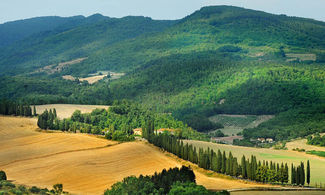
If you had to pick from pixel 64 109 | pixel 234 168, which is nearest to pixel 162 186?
pixel 234 168

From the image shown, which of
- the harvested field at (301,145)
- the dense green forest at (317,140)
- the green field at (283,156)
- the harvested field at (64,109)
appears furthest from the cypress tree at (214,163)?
the harvested field at (64,109)

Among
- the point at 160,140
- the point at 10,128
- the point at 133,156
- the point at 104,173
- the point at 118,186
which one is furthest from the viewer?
the point at 10,128

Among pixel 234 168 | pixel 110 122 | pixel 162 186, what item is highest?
pixel 162 186

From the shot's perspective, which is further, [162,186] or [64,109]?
[64,109]

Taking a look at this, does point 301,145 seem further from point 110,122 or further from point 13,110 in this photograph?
point 13,110

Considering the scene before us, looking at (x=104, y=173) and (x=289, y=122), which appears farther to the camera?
(x=289, y=122)

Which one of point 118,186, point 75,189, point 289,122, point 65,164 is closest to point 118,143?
point 65,164

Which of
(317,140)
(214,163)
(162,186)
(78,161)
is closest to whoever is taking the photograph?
(162,186)

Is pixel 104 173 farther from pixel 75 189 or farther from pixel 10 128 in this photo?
pixel 10 128

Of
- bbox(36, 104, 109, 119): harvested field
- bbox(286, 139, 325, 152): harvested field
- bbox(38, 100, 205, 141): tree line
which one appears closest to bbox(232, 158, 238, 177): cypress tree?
bbox(38, 100, 205, 141): tree line
